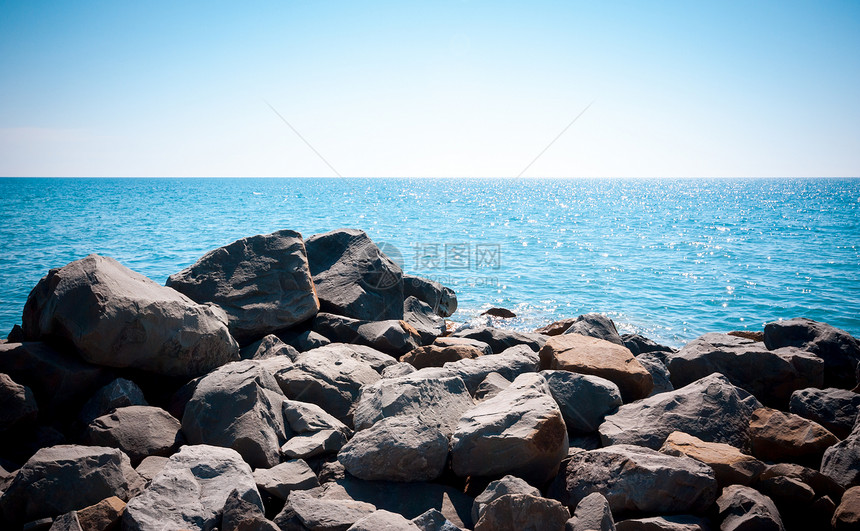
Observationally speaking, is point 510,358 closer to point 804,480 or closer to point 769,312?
point 804,480

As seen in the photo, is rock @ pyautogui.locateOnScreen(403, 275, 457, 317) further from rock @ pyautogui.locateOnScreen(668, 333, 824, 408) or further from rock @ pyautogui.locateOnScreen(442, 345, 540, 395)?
rock @ pyautogui.locateOnScreen(668, 333, 824, 408)

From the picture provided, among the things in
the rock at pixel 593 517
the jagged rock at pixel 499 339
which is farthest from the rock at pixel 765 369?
the rock at pixel 593 517

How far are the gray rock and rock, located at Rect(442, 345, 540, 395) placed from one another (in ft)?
7.58

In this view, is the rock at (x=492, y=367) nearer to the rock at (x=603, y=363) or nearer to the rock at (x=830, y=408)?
the rock at (x=603, y=363)

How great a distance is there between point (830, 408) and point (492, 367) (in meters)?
3.18

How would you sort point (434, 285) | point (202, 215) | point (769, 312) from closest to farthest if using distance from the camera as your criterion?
point (434, 285), point (769, 312), point (202, 215)

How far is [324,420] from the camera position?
4508 mm

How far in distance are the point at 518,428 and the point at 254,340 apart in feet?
13.9

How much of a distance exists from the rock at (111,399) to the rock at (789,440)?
5.37m

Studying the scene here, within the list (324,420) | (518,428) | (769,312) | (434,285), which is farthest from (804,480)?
(769,312)

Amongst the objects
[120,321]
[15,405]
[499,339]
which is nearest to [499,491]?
[120,321]

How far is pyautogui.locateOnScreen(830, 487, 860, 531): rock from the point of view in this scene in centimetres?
327

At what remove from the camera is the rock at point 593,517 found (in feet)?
9.93

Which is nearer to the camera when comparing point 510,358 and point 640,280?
point 510,358
